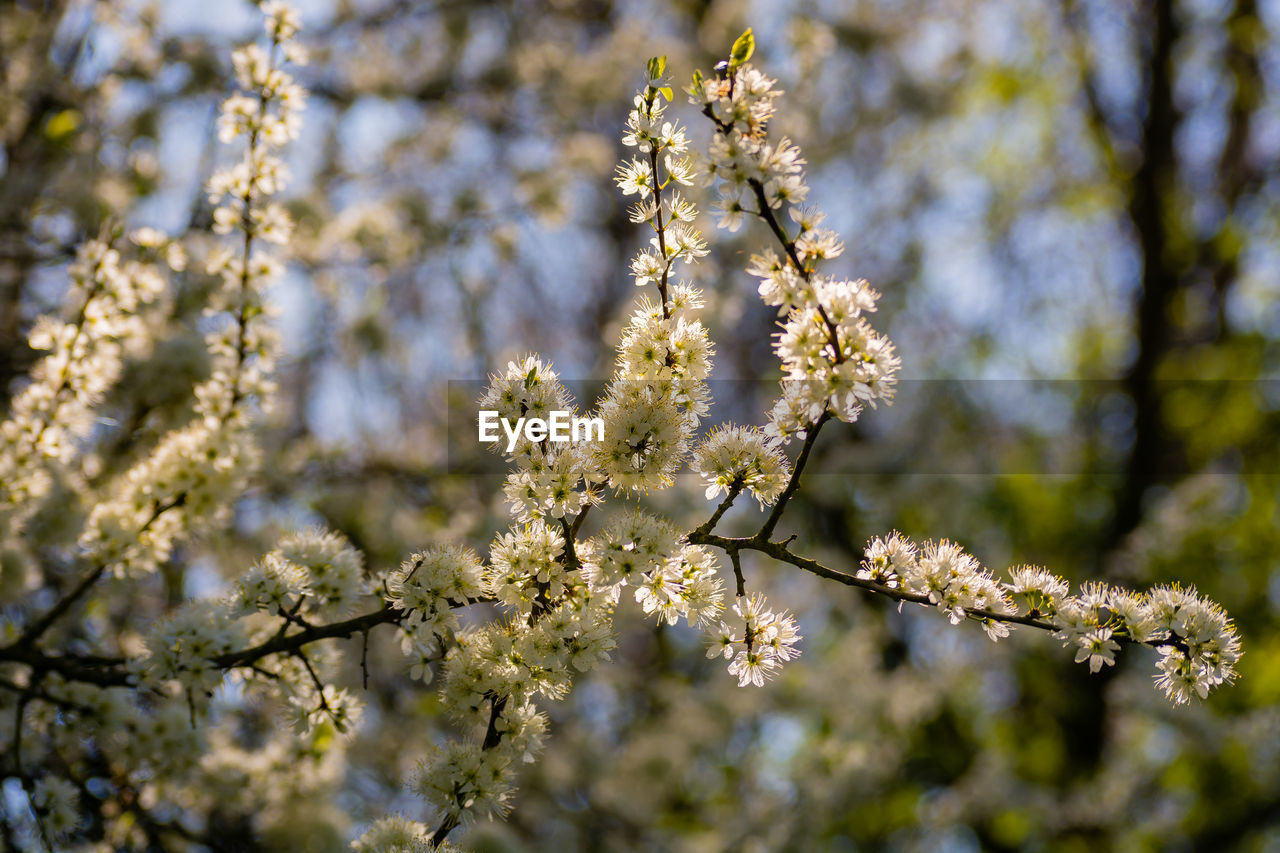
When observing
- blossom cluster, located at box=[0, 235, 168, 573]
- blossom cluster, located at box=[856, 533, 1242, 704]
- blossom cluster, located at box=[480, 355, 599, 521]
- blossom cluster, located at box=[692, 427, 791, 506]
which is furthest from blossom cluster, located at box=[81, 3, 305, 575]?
blossom cluster, located at box=[856, 533, 1242, 704]

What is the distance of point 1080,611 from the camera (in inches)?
69.2

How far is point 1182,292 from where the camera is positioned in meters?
9.05

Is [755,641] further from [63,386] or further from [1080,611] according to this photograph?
[63,386]

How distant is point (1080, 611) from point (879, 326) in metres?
5.20

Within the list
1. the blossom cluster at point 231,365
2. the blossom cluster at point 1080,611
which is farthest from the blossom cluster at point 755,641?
the blossom cluster at point 231,365

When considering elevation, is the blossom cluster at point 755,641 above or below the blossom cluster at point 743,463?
below

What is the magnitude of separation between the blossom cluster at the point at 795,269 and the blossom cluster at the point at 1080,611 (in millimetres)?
360

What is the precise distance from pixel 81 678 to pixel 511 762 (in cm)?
103

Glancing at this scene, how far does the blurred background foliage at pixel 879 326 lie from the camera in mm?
4512

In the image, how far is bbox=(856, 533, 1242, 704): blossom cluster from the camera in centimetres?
174

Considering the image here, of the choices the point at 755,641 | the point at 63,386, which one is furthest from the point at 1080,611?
the point at 63,386

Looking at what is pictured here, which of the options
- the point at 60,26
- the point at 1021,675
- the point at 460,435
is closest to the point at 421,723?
the point at 460,435

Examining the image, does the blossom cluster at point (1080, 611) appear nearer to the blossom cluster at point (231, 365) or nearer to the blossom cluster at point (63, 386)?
the blossom cluster at point (231, 365)

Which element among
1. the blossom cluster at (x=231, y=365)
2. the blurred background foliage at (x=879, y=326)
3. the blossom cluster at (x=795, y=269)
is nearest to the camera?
the blossom cluster at (x=795, y=269)
